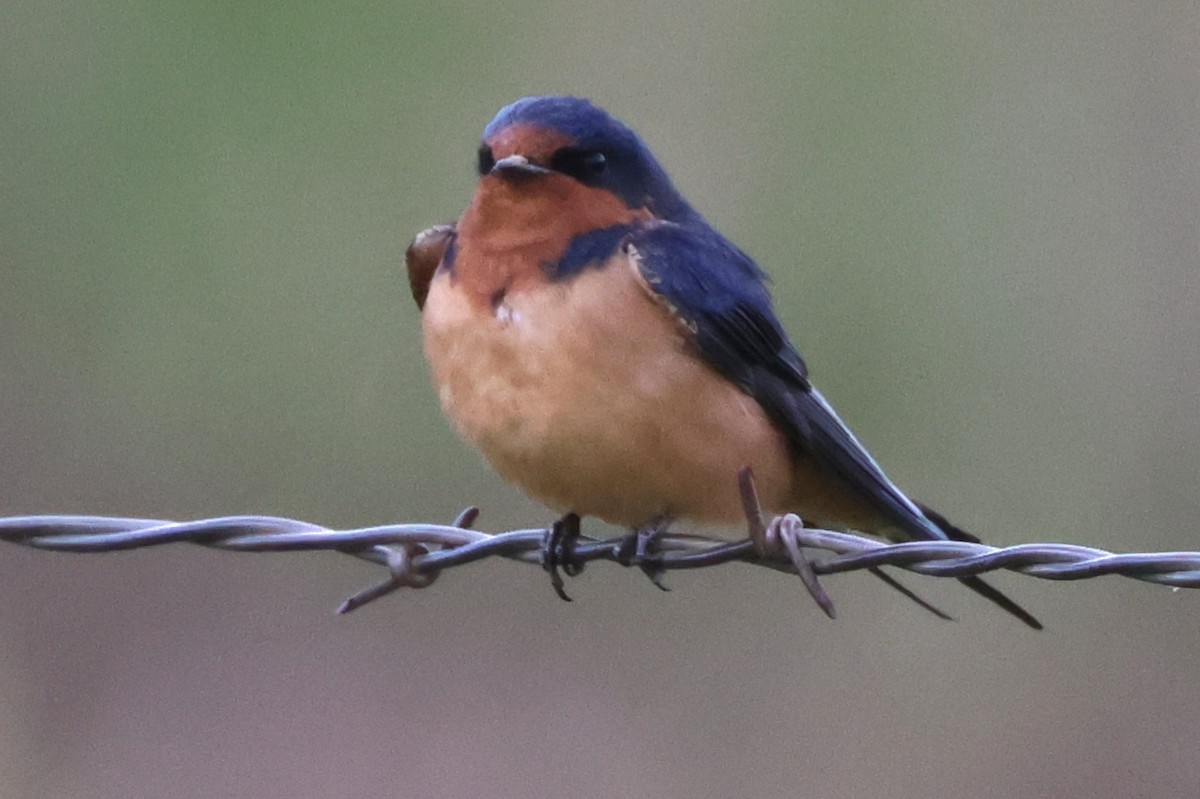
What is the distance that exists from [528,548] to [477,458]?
4.24 meters

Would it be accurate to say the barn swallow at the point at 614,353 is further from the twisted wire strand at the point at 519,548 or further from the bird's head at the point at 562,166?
the twisted wire strand at the point at 519,548

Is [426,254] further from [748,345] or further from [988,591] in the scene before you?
[988,591]

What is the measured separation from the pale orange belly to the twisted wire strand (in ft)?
1.19

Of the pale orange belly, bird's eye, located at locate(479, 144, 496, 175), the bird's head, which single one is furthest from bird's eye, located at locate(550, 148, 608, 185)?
the pale orange belly

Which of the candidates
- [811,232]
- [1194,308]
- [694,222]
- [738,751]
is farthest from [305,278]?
[694,222]

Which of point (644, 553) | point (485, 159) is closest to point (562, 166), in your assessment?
point (485, 159)

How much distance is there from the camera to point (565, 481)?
3.30 meters

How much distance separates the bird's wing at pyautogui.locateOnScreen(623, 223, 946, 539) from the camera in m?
3.37

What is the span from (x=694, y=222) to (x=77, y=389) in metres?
4.16

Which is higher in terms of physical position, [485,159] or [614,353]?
[485,159]

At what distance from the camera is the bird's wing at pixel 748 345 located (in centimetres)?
337

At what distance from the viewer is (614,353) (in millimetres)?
3217

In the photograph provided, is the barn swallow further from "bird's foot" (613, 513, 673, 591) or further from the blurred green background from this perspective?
the blurred green background

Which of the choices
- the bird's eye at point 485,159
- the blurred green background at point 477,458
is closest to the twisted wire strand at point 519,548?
the bird's eye at point 485,159
